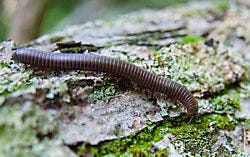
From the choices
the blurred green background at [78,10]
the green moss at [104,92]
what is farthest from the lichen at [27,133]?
the blurred green background at [78,10]

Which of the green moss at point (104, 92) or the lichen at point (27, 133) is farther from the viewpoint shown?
the green moss at point (104, 92)

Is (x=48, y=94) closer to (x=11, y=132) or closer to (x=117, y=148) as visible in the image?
(x=11, y=132)

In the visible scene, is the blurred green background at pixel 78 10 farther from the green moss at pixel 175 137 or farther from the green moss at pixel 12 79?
the green moss at pixel 175 137

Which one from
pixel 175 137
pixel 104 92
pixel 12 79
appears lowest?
pixel 175 137

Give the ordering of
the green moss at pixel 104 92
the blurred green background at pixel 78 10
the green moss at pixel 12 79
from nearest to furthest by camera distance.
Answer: the green moss at pixel 12 79 → the green moss at pixel 104 92 → the blurred green background at pixel 78 10

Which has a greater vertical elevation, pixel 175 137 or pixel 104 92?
pixel 104 92

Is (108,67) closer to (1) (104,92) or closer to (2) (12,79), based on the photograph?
(1) (104,92)

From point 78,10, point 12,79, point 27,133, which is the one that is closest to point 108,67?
point 12,79
